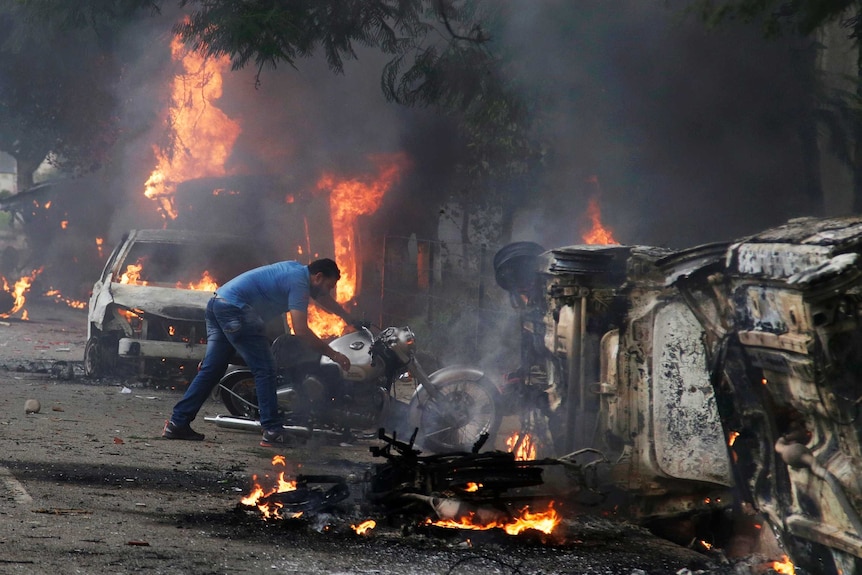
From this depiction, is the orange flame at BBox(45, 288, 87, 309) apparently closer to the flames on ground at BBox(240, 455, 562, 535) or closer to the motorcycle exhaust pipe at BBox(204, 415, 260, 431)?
the motorcycle exhaust pipe at BBox(204, 415, 260, 431)

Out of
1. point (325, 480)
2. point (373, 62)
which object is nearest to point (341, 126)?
point (373, 62)

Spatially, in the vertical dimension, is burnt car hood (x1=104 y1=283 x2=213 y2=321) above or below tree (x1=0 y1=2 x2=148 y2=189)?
below

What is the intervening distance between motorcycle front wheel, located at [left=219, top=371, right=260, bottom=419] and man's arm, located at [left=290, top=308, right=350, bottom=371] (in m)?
0.98

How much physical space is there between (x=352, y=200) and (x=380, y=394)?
7876mm

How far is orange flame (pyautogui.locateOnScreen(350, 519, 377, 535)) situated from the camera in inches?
190

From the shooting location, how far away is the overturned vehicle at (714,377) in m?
3.42

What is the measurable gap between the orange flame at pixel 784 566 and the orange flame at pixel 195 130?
43.1 feet

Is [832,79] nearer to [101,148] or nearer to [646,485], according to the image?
[646,485]

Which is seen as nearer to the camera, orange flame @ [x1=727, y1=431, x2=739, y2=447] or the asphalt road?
orange flame @ [x1=727, y1=431, x2=739, y2=447]

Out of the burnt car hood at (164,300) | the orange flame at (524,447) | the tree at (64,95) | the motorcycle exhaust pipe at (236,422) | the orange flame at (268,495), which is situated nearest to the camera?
the orange flame at (268,495)

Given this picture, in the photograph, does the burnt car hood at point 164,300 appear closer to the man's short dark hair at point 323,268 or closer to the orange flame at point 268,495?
the man's short dark hair at point 323,268

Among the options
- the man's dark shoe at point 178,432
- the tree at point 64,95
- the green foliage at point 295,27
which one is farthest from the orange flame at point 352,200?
the man's dark shoe at point 178,432

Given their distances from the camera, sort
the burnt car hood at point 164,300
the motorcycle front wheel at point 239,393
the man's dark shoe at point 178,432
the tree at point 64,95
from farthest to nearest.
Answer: the tree at point 64,95 < the burnt car hood at point 164,300 < the motorcycle front wheel at point 239,393 < the man's dark shoe at point 178,432

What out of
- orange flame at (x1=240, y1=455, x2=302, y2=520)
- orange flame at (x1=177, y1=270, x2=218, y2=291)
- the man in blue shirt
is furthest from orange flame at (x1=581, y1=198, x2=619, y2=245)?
orange flame at (x1=240, y1=455, x2=302, y2=520)
